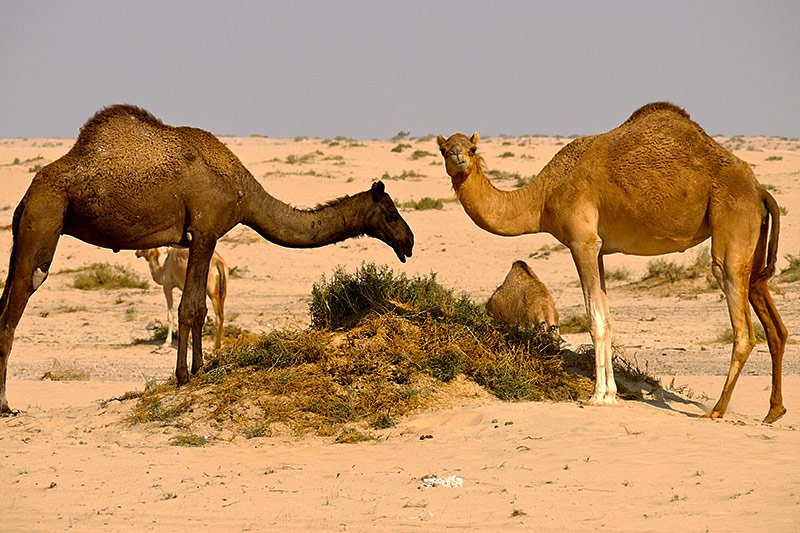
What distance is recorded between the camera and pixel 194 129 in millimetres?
11672

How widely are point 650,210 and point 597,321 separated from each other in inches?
45.4

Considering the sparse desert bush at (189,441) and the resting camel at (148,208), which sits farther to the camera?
the resting camel at (148,208)

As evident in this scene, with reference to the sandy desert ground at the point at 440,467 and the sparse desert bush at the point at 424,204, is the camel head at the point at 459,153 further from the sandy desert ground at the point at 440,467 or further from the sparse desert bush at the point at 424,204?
the sparse desert bush at the point at 424,204

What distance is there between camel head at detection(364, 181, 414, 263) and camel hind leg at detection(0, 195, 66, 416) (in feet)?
10.6

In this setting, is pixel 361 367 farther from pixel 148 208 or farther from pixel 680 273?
pixel 680 273

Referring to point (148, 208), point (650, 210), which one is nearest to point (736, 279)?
point (650, 210)

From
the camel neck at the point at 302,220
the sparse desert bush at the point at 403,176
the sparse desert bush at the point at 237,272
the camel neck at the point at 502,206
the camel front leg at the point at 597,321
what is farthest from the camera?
the sparse desert bush at the point at 403,176

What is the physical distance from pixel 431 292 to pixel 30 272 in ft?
13.3

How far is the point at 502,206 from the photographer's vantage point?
11047mm

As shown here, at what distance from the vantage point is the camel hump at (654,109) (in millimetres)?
11109

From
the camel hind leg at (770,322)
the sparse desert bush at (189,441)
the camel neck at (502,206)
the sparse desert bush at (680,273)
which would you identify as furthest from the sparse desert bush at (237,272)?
the camel hind leg at (770,322)

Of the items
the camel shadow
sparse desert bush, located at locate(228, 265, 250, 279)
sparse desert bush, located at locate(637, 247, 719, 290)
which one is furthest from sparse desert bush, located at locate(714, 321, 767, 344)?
sparse desert bush, located at locate(228, 265, 250, 279)

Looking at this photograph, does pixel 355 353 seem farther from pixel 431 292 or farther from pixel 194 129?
pixel 194 129

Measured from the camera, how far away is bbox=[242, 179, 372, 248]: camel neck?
11.8 meters
